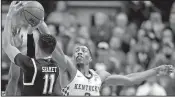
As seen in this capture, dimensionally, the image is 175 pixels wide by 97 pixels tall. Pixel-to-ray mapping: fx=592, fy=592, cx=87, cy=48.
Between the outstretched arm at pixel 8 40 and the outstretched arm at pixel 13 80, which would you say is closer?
the outstretched arm at pixel 8 40

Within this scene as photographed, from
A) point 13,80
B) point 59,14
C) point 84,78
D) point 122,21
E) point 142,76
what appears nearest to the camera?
point 13,80

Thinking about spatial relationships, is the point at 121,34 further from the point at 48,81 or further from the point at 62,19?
the point at 48,81

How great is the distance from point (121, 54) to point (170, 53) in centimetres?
116

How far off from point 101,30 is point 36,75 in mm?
7534

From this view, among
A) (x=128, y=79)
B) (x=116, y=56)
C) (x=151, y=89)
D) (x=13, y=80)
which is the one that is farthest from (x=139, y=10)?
(x=13, y=80)

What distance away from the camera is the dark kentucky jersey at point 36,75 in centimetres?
729

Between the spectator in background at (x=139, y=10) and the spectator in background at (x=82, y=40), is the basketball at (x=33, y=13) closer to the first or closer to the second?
the spectator in background at (x=82, y=40)

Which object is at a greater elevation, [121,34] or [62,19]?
[62,19]

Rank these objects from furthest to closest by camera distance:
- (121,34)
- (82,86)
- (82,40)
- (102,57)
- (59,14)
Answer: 1. (59,14)
2. (121,34)
3. (82,40)
4. (102,57)
5. (82,86)

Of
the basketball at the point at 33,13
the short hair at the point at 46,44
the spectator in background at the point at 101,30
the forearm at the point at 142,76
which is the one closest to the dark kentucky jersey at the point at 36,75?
the short hair at the point at 46,44

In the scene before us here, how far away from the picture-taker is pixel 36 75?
727 cm

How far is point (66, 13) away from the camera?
613 inches

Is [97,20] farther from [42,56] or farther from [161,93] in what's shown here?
[42,56]

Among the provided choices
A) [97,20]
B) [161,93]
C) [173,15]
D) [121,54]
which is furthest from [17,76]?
[173,15]
